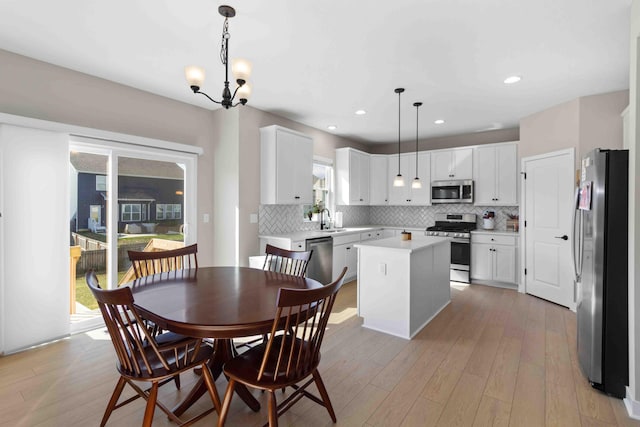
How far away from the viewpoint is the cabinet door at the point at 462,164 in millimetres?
5492

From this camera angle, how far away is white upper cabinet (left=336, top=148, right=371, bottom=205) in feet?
19.2

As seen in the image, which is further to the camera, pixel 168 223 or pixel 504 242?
pixel 504 242

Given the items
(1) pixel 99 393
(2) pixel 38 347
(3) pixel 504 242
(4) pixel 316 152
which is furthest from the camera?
(4) pixel 316 152

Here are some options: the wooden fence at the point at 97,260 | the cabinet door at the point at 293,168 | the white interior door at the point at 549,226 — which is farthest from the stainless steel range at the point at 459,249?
the wooden fence at the point at 97,260

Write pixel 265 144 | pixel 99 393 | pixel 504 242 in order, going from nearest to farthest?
pixel 99 393 → pixel 265 144 → pixel 504 242

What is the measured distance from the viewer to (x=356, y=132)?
5816 millimetres

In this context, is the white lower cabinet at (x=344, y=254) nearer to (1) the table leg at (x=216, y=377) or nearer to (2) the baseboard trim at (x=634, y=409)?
(1) the table leg at (x=216, y=377)

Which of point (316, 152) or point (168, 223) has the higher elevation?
point (316, 152)

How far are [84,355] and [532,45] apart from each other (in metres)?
4.65

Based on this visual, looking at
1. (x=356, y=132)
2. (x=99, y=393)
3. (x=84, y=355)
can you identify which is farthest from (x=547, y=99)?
(x=84, y=355)

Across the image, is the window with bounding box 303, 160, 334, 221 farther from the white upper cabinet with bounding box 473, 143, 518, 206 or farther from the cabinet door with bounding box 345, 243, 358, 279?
the white upper cabinet with bounding box 473, 143, 518, 206

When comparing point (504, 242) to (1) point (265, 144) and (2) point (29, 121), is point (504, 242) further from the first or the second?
(2) point (29, 121)

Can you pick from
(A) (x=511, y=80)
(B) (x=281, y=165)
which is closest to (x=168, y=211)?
(B) (x=281, y=165)

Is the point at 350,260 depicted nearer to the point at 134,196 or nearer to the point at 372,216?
the point at 372,216
